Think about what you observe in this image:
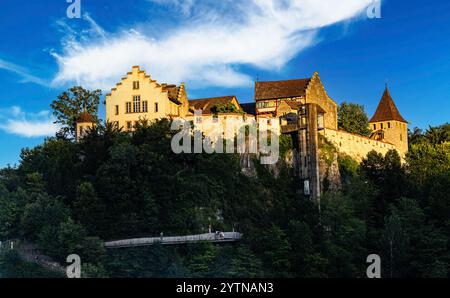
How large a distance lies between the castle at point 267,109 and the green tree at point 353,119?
783 centimetres

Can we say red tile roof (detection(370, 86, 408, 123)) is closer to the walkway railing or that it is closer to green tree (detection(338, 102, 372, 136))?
green tree (detection(338, 102, 372, 136))

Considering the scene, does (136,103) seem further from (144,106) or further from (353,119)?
(353,119)

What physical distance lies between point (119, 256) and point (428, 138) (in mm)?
41834

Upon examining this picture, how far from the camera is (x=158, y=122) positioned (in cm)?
5931

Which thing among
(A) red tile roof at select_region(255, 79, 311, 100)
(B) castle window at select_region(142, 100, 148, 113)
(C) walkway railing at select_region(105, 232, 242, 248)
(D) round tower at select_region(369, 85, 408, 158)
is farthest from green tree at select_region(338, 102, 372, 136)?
(C) walkway railing at select_region(105, 232, 242, 248)

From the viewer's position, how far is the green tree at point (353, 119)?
7988cm

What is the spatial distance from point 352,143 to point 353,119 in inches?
585

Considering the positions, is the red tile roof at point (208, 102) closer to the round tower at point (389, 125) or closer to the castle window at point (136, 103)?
the castle window at point (136, 103)

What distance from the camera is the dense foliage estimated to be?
50969 millimetres

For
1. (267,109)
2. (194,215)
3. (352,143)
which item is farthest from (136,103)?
(352,143)

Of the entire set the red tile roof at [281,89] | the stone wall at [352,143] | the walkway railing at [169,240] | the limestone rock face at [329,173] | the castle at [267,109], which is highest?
the red tile roof at [281,89]

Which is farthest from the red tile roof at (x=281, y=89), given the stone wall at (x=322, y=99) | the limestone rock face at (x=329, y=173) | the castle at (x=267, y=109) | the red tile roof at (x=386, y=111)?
the red tile roof at (x=386, y=111)

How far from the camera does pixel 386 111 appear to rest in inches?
3152

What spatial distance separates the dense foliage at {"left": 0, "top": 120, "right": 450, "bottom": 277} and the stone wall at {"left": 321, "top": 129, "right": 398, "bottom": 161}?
4.77 m
